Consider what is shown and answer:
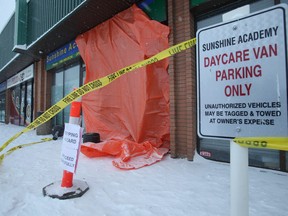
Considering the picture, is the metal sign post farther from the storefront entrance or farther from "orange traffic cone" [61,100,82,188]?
the storefront entrance

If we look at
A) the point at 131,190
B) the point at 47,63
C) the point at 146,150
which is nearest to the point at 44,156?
the point at 146,150

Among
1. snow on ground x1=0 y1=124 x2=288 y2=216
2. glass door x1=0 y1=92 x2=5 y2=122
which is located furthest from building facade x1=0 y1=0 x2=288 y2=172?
glass door x1=0 y1=92 x2=5 y2=122

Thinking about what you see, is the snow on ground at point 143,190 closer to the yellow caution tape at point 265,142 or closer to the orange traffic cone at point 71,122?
the orange traffic cone at point 71,122

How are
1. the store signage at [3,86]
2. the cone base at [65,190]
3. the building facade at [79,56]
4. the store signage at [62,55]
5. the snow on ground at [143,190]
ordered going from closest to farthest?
the snow on ground at [143,190], the cone base at [65,190], the building facade at [79,56], the store signage at [62,55], the store signage at [3,86]

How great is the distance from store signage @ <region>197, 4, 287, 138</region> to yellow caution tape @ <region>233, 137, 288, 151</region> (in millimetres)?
27

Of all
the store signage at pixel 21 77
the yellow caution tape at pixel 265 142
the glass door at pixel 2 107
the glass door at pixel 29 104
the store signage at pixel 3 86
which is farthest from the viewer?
the glass door at pixel 2 107

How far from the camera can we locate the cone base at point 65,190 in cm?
253

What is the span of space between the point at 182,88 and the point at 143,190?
2.25 meters

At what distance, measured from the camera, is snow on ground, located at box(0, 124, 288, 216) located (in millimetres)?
2256

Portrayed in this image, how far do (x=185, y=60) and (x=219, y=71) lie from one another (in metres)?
3.19

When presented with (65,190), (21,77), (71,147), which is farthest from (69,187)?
(21,77)

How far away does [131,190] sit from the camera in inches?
109

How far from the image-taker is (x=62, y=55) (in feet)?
26.7

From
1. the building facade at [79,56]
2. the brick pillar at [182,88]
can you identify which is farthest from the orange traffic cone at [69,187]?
the brick pillar at [182,88]
